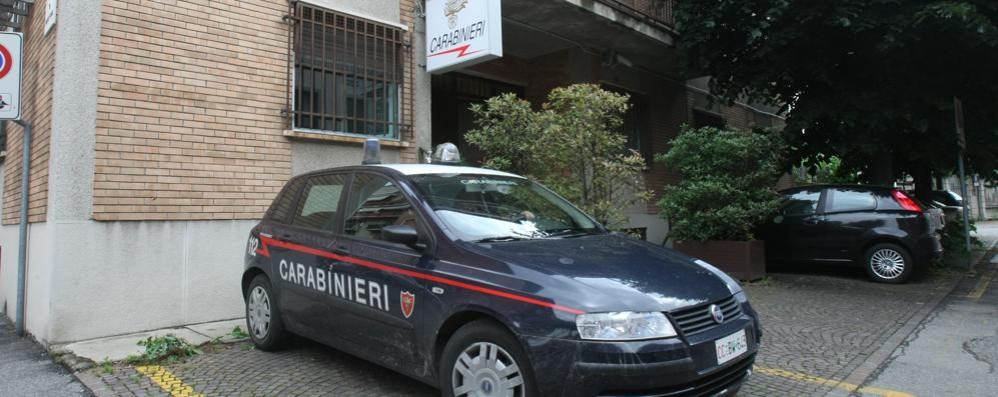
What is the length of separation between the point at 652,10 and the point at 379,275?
9.05 metres

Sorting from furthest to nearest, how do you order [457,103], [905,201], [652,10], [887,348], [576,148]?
1. [652,10]
2. [457,103]
3. [905,201]
4. [576,148]
5. [887,348]

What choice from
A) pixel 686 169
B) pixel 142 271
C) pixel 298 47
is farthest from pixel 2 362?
pixel 686 169

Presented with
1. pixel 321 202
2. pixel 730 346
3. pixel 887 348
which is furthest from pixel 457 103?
pixel 730 346

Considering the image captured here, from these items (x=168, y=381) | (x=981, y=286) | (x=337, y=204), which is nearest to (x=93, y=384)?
(x=168, y=381)

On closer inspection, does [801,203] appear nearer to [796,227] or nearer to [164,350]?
[796,227]

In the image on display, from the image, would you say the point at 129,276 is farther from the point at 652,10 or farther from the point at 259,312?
the point at 652,10

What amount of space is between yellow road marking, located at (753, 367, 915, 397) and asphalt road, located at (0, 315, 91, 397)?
4.89 metres

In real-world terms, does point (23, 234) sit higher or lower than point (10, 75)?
lower

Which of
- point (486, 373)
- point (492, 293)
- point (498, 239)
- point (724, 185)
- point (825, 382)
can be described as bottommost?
point (825, 382)

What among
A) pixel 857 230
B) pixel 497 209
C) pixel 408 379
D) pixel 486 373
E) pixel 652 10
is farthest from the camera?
pixel 652 10

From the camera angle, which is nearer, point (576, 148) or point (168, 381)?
point (168, 381)

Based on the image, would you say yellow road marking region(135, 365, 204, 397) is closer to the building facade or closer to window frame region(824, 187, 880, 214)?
the building facade

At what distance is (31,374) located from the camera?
4.61 meters

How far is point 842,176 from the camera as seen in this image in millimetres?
15133
